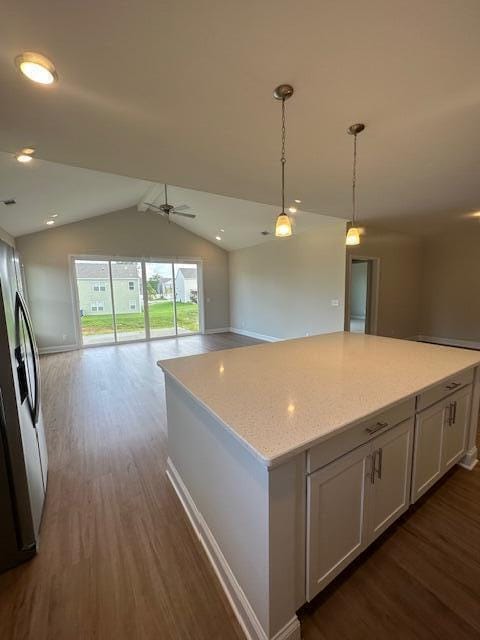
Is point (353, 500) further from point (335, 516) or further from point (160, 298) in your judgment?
point (160, 298)

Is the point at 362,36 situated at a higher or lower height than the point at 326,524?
higher

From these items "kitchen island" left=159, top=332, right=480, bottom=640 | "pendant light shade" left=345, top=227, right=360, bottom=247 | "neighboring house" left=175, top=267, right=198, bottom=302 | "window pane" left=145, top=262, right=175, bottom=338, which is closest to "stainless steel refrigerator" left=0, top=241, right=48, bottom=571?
"kitchen island" left=159, top=332, right=480, bottom=640

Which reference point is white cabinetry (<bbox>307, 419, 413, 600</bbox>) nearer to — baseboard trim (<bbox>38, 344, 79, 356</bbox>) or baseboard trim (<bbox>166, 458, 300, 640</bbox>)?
baseboard trim (<bbox>166, 458, 300, 640</bbox>)

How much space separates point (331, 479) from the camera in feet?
3.70

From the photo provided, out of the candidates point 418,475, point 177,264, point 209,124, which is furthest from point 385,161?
point 177,264

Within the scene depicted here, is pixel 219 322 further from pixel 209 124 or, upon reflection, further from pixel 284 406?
pixel 284 406

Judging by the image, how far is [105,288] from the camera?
6832 mm

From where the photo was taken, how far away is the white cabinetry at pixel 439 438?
1.59m

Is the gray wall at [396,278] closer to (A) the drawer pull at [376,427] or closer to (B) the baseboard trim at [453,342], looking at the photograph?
(B) the baseboard trim at [453,342]

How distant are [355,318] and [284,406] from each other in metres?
9.13

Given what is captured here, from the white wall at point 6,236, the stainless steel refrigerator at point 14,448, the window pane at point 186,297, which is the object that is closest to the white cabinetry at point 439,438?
the stainless steel refrigerator at point 14,448

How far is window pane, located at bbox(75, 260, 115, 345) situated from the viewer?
6582 millimetres

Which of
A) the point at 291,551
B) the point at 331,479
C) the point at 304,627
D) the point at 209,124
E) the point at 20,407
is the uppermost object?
the point at 209,124

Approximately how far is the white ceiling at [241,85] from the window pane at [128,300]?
468 centimetres
